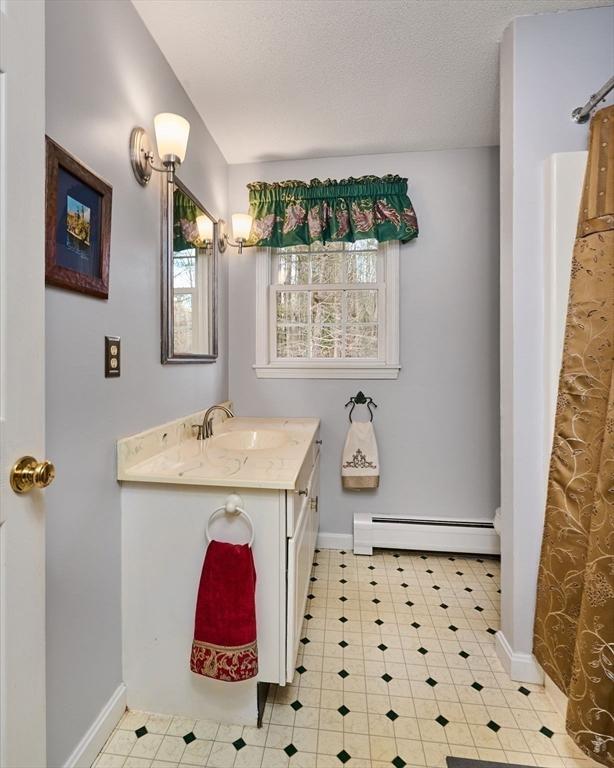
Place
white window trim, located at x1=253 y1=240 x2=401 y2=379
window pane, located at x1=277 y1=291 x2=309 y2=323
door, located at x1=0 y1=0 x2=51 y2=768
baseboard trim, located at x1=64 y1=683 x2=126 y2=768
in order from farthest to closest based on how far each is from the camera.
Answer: window pane, located at x1=277 y1=291 x2=309 y2=323
white window trim, located at x1=253 y1=240 x2=401 y2=379
baseboard trim, located at x1=64 y1=683 x2=126 y2=768
door, located at x1=0 y1=0 x2=51 y2=768

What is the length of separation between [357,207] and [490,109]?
0.81 metres

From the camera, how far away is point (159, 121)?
4.57 feet

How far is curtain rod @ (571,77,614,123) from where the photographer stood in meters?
1.28

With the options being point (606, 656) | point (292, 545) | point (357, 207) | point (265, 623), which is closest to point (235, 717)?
point (265, 623)

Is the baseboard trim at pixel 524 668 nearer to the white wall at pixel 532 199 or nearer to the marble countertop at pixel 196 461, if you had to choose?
the white wall at pixel 532 199

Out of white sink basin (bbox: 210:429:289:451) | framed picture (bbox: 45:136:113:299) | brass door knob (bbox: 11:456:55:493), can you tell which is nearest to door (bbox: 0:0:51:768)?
brass door knob (bbox: 11:456:55:493)

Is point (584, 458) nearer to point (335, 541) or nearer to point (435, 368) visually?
point (435, 368)

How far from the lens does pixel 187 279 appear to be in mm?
1830

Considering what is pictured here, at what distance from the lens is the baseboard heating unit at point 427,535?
2369mm

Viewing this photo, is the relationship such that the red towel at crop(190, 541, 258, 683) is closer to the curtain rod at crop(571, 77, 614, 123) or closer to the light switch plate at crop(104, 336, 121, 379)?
the light switch plate at crop(104, 336, 121, 379)

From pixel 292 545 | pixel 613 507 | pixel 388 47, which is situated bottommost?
pixel 292 545

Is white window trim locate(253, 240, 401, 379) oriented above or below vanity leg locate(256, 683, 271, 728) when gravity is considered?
above

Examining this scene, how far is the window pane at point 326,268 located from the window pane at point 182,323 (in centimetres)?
97

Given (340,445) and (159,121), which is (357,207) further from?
(340,445)
